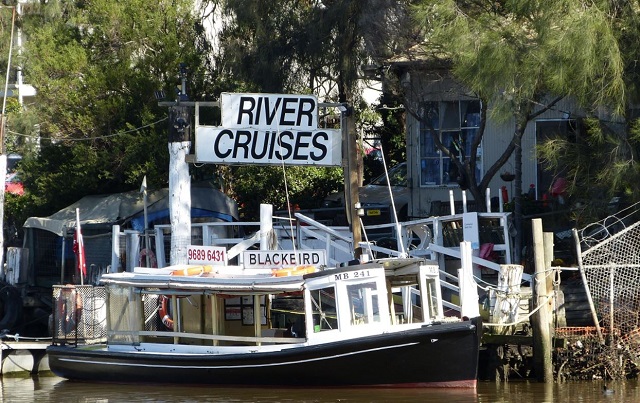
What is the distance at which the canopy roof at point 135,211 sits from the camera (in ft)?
85.8

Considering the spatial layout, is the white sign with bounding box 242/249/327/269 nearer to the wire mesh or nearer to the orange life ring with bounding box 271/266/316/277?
the orange life ring with bounding box 271/266/316/277

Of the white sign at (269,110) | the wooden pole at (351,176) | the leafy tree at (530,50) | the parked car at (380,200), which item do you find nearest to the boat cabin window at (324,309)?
the wooden pole at (351,176)

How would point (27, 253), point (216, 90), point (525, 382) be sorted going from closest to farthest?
point (525, 382) → point (27, 253) → point (216, 90)

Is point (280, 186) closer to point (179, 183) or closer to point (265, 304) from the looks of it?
point (179, 183)

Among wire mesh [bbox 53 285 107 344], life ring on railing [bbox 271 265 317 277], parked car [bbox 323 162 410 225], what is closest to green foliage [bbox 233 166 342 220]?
parked car [bbox 323 162 410 225]

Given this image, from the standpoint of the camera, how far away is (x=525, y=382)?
18.5 meters

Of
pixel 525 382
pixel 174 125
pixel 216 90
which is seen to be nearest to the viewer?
pixel 525 382

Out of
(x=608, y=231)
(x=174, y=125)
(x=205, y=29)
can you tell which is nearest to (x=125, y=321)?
(x=174, y=125)

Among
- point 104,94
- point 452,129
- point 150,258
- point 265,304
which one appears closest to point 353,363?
point 265,304

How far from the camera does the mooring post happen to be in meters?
18.0

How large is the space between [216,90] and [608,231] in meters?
12.2

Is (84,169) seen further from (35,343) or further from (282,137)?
(282,137)

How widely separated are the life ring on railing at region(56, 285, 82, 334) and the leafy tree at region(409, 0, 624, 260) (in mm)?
8421

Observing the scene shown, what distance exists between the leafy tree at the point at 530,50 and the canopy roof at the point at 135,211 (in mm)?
7729
